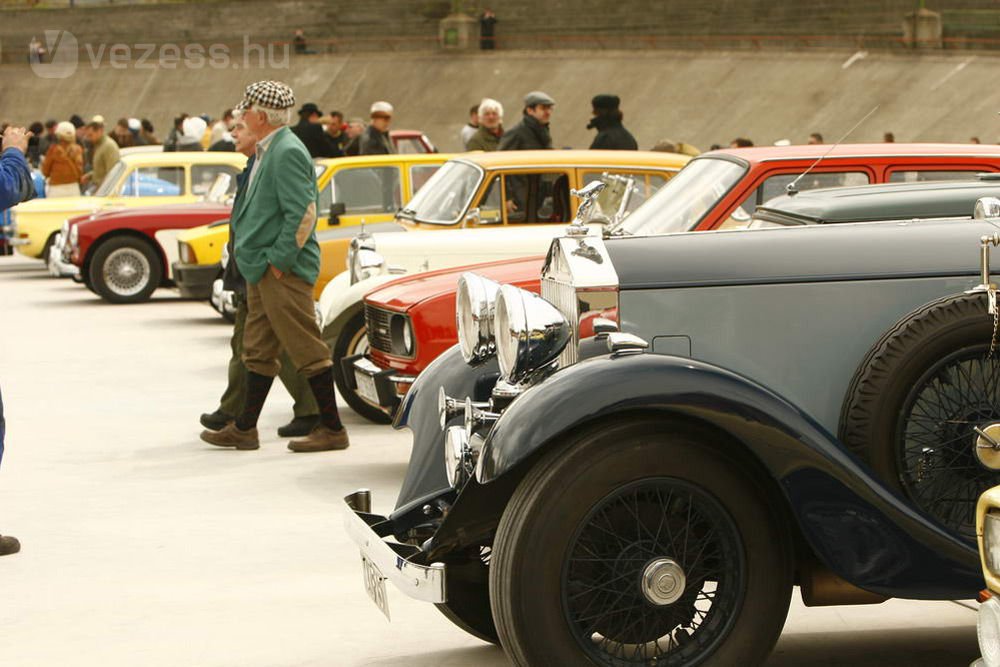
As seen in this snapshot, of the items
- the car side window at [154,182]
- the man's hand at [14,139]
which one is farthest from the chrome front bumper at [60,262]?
the man's hand at [14,139]

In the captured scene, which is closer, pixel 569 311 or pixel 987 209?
pixel 569 311

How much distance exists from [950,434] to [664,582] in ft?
3.32

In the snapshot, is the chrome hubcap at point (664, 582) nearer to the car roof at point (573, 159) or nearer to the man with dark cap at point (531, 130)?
the car roof at point (573, 159)

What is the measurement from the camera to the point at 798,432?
442cm

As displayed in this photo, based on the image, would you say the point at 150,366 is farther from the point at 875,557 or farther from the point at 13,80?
the point at 13,80

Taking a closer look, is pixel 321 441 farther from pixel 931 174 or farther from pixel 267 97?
pixel 931 174

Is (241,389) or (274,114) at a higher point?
(274,114)

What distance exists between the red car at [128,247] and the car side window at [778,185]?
9341 mm

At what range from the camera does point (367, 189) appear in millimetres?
14484

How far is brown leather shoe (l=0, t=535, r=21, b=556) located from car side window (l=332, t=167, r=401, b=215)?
25.8 feet

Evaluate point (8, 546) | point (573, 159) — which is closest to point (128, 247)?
point (573, 159)

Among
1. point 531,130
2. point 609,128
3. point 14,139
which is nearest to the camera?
point 14,139

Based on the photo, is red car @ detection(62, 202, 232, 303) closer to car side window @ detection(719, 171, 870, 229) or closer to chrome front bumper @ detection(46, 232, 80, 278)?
chrome front bumper @ detection(46, 232, 80, 278)

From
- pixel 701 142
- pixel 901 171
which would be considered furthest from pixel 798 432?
pixel 701 142
